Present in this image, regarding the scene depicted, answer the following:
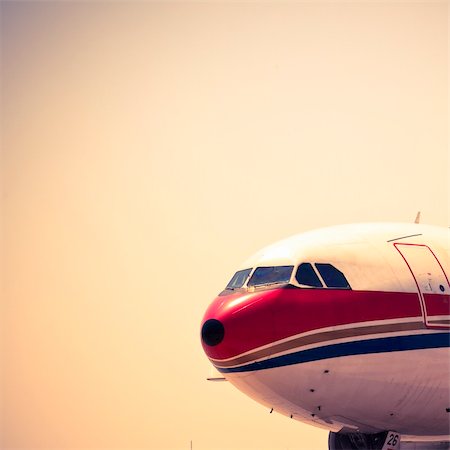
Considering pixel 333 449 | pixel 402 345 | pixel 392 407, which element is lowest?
pixel 333 449

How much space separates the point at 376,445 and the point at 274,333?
4.07 meters

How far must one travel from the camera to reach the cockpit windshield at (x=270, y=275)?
19.4 m

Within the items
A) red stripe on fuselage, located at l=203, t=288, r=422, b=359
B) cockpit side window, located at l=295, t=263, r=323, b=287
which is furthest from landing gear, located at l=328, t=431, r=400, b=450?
cockpit side window, located at l=295, t=263, r=323, b=287

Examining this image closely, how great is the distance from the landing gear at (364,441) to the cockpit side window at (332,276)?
366 cm

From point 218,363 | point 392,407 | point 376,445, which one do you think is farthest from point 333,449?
point 218,363

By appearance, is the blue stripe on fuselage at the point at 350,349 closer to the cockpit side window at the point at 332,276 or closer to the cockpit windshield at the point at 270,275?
the cockpit side window at the point at 332,276

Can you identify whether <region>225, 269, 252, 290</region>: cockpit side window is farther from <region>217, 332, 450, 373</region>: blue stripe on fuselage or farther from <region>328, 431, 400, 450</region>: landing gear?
<region>328, 431, 400, 450</region>: landing gear

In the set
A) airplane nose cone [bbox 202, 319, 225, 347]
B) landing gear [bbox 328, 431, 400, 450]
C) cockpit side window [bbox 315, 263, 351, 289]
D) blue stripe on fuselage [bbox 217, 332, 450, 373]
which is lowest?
landing gear [bbox 328, 431, 400, 450]

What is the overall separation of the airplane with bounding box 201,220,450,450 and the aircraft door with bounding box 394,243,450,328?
0.03 meters

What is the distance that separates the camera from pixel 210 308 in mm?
19828

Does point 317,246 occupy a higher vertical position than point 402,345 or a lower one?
higher

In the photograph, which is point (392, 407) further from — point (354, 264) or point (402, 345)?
point (354, 264)

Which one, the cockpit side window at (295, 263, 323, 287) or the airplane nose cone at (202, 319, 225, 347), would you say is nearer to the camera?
the airplane nose cone at (202, 319, 225, 347)

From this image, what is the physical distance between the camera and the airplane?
734 inches
